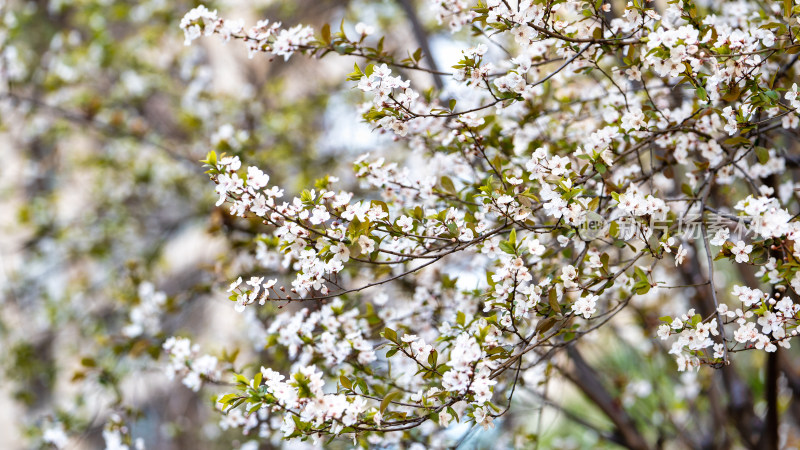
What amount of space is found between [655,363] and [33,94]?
5.02 metres

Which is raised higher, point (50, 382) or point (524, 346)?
point (50, 382)

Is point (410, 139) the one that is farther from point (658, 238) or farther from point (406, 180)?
point (658, 238)

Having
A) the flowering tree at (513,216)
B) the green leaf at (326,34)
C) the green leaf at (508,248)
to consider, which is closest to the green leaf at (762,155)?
the flowering tree at (513,216)

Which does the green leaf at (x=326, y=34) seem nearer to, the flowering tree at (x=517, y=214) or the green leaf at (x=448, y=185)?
the flowering tree at (x=517, y=214)

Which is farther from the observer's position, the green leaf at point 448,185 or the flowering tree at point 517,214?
the green leaf at point 448,185

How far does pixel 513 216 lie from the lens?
1.89 meters

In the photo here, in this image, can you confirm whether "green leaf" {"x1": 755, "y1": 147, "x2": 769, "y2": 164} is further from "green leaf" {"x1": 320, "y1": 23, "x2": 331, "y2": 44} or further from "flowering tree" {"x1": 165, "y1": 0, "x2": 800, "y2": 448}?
"green leaf" {"x1": 320, "y1": 23, "x2": 331, "y2": 44}

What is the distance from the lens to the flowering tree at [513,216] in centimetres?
177

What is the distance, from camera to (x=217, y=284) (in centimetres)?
313

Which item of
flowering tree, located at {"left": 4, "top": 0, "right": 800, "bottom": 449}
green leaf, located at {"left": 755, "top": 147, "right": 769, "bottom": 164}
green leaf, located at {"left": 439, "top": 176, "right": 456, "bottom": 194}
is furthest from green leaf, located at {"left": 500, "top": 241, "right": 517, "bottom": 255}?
green leaf, located at {"left": 755, "top": 147, "right": 769, "bottom": 164}

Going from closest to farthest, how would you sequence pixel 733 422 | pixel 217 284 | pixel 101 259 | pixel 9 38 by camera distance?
pixel 217 284
pixel 733 422
pixel 9 38
pixel 101 259

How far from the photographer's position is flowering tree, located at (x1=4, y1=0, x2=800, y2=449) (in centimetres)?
177

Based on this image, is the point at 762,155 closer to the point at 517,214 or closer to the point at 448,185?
the point at 517,214

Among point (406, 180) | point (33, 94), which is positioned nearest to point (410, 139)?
point (406, 180)
